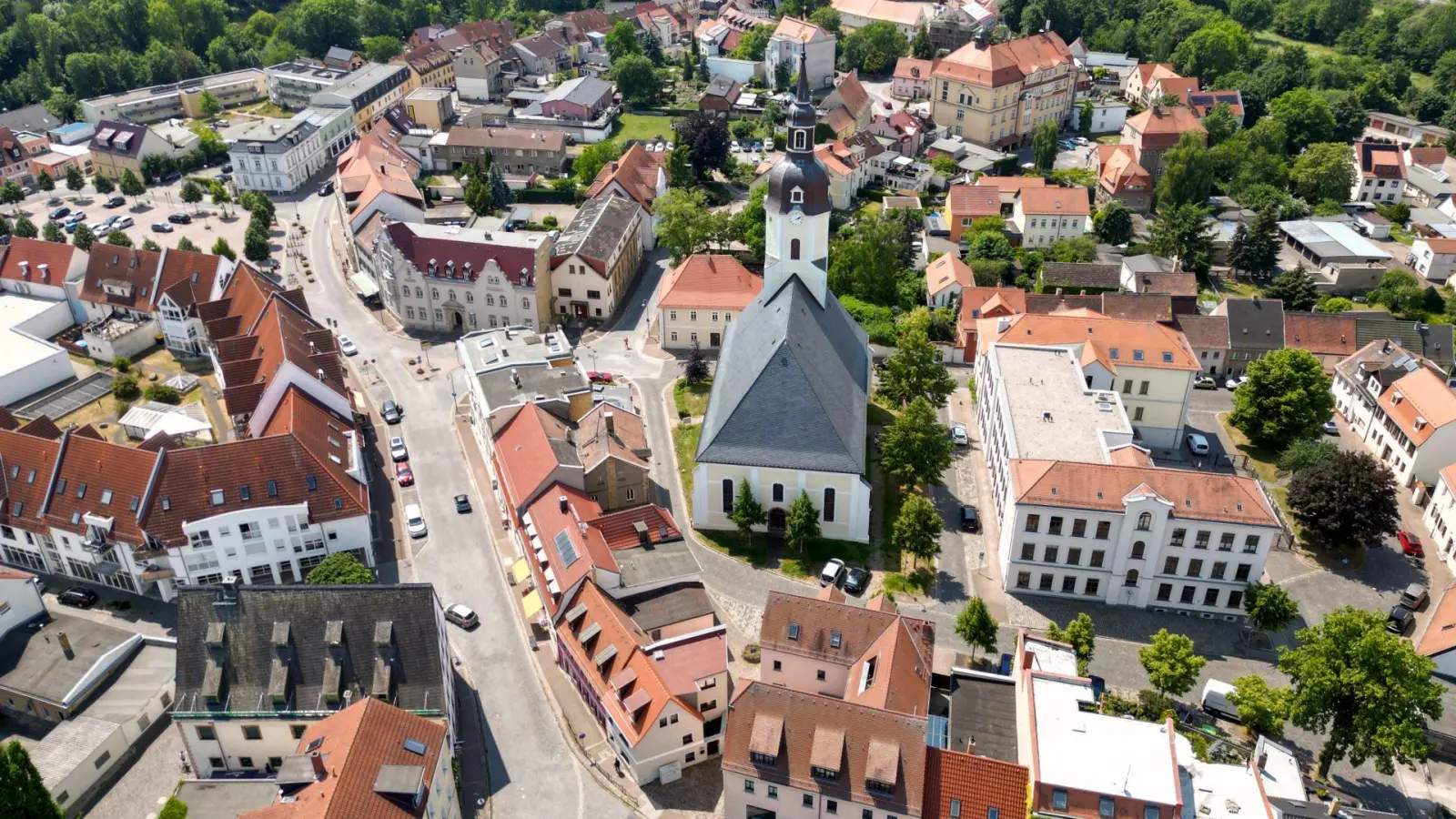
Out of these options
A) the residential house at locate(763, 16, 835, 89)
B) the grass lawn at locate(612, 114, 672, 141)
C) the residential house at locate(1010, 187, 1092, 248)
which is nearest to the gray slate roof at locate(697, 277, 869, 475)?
the residential house at locate(1010, 187, 1092, 248)

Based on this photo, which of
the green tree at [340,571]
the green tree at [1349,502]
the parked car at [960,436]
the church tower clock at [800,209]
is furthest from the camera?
the parked car at [960,436]

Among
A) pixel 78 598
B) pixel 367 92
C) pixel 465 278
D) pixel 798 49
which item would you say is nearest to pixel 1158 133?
pixel 798 49

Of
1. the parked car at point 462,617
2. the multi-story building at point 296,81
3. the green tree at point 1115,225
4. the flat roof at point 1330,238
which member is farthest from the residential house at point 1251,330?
the multi-story building at point 296,81

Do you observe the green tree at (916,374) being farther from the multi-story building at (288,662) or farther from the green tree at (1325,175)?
the green tree at (1325,175)

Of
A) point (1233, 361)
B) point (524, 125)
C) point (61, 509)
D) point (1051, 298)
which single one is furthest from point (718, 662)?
point (524, 125)

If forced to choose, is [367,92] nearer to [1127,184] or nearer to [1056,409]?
[1127,184]

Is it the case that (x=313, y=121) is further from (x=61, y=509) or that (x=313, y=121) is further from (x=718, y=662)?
(x=718, y=662)
